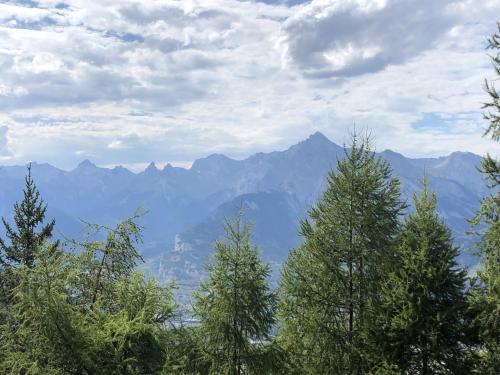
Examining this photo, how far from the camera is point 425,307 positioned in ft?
55.2

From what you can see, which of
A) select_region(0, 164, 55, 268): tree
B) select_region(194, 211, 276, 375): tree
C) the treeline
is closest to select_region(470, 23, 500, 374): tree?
the treeline

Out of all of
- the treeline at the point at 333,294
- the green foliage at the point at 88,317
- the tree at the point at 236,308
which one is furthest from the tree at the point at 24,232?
the green foliage at the point at 88,317

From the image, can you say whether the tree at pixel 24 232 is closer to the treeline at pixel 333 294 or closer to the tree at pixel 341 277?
the treeline at pixel 333 294

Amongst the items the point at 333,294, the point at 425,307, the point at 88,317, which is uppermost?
the point at 88,317

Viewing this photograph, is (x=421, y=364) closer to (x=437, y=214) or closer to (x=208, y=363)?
(x=437, y=214)

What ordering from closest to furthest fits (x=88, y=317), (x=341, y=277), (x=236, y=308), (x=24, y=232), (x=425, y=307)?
1. (x=88, y=317)
2. (x=236, y=308)
3. (x=425, y=307)
4. (x=341, y=277)
5. (x=24, y=232)

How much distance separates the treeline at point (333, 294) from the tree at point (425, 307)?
0.05 meters

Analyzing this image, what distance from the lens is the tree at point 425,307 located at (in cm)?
1638

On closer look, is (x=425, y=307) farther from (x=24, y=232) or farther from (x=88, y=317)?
(x=24, y=232)

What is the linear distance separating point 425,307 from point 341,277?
10.6ft

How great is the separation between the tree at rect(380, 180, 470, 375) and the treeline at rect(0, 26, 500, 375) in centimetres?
5

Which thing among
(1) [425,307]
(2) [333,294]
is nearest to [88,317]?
(2) [333,294]

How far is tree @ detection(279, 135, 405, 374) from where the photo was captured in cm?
1728

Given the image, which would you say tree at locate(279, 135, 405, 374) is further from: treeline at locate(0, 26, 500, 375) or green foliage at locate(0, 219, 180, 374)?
green foliage at locate(0, 219, 180, 374)
